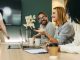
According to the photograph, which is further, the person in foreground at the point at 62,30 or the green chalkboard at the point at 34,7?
the green chalkboard at the point at 34,7

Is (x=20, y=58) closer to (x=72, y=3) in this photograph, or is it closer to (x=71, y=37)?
(x=72, y=3)

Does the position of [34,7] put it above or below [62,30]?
above

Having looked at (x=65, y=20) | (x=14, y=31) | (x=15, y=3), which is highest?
(x=15, y=3)

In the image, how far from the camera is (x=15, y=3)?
6.11 meters

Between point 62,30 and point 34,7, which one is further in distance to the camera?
point 34,7

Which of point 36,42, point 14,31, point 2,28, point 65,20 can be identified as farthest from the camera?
point 14,31

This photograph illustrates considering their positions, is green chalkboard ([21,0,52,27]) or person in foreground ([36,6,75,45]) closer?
person in foreground ([36,6,75,45])

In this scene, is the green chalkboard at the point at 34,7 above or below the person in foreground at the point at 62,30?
above

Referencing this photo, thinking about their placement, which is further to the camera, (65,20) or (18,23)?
(18,23)

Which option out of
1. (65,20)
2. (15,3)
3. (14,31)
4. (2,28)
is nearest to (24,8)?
(15,3)

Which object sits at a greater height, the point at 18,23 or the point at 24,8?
the point at 24,8

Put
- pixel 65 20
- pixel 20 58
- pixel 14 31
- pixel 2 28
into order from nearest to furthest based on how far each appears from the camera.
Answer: pixel 20 58
pixel 65 20
pixel 2 28
pixel 14 31

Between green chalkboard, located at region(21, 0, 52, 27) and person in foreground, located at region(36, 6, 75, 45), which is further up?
green chalkboard, located at region(21, 0, 52, 27)

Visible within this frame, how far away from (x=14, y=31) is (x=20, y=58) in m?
4.18
